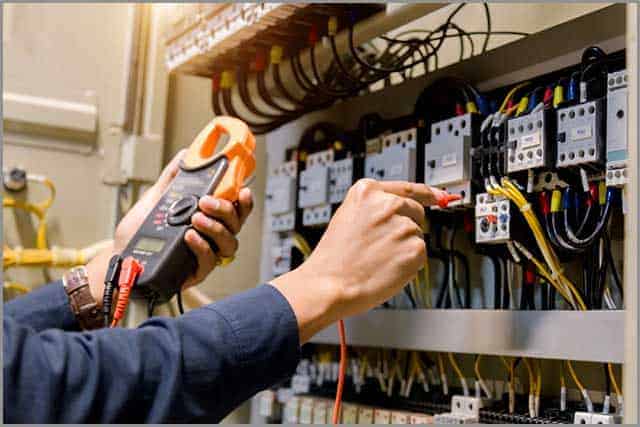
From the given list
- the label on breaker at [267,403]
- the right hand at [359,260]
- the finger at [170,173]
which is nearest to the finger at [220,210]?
the finger at [170,173]

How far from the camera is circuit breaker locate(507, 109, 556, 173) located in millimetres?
1154

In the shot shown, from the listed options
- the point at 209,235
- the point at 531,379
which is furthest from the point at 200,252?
the point at 531,379

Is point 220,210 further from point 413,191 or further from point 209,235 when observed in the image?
point 413,191

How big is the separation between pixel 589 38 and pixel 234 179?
633 millimetres

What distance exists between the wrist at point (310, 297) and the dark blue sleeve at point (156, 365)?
0.7 inches

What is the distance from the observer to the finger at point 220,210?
1221 mm

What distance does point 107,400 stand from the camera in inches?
27.8

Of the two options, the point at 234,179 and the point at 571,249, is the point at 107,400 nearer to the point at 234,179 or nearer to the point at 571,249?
the point at 234,179

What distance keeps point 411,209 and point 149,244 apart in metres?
0.47

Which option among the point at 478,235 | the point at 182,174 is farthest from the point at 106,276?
the point at 478,235

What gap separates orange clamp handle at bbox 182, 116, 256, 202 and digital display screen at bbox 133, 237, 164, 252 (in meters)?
0.12

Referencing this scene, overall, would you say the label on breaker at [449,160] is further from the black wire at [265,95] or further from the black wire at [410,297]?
the black wire at [265,95]

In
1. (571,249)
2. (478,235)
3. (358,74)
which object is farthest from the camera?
(358,74)

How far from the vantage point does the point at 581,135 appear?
111cm
